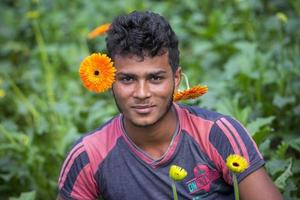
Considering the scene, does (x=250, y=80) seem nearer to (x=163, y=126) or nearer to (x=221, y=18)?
(x=221, y=18)

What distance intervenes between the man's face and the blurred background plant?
25 cm

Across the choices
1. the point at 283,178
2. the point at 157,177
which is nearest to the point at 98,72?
the point at 157,177

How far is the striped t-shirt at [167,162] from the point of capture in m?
2.54

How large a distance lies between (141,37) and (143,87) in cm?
20

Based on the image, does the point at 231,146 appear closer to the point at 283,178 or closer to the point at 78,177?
the point at 283,178

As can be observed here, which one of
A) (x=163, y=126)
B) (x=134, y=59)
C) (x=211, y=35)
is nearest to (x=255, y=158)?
(x=163, y=126)

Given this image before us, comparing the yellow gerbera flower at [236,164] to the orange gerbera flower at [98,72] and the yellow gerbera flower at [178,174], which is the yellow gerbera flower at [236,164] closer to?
the yellow gerbera flower at [178,174]

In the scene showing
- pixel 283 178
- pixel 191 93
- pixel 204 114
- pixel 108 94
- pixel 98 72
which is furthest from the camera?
pixel 108 94

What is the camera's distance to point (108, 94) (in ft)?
16.2

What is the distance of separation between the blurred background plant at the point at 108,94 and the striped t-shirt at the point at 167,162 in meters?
0.46

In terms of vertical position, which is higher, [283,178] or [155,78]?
[155,78]

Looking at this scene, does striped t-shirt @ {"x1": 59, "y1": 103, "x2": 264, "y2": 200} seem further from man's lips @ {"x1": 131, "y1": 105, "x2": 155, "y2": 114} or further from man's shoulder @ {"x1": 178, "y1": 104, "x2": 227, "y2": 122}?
man's lips @ {"x1": 131, "y1": 105, "x2": 155, "y2": 114}

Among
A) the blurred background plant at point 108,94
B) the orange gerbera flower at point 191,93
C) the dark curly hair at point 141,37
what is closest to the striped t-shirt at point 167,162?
the orange gerbera flower at point 191,93

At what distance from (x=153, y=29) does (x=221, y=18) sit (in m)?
2.89
